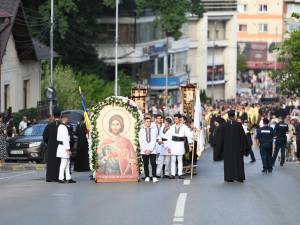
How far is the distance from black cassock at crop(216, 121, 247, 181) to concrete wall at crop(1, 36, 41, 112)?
2667 cm

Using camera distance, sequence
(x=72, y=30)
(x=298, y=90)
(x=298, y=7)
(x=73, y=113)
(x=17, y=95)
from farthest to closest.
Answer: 1. (x=298, y=7)
2. (x=72, y=30)
3. (x=298, y=90)
4. (x=17, y=95)
5. (x=73, y=113)

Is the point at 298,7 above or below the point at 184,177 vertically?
above

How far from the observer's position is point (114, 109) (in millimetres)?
26938

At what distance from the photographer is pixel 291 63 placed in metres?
58.3

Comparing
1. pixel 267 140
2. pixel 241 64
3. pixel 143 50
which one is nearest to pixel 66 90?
pixel 143 50

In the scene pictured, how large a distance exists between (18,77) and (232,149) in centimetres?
3036

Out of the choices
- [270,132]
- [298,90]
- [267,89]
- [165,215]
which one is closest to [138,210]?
[165,215]

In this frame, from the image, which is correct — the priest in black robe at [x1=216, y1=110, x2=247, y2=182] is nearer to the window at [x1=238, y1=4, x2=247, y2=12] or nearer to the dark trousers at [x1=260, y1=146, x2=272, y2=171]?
the dark trousers at [x1=260, y1=146, x2=272, y2=171]

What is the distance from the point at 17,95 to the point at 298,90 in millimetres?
17196

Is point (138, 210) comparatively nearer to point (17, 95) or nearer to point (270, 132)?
point (270, 132)

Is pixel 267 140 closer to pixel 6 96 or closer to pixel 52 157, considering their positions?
pixel 52 157

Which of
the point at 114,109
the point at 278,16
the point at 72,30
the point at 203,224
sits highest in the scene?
the point at 278,16

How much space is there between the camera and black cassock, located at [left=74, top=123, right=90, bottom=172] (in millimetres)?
30250

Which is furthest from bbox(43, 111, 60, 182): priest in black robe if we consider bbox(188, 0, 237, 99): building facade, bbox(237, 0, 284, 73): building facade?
bbox(237, 0, 284, 73): building facade
